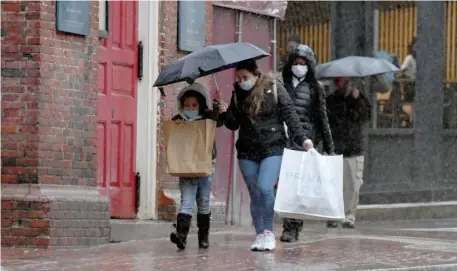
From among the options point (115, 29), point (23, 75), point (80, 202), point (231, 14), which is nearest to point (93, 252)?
point (80, 202)

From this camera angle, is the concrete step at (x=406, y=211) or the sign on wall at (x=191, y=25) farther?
the concrete step at (x=406, y=211)

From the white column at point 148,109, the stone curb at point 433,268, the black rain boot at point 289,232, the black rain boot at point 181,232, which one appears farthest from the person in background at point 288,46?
the stone curb at point 433,268

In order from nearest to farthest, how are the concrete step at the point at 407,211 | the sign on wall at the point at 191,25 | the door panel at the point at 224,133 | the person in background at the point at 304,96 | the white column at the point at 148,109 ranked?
1. the person in background at the point at 304,96
2. the white column at the point at 148,109
3. the sign on wall at the point at 191,25
4. the door panel at the point at 224,133
5. the concrete step at the point at 407,211

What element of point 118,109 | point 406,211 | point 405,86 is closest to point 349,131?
point 406,211

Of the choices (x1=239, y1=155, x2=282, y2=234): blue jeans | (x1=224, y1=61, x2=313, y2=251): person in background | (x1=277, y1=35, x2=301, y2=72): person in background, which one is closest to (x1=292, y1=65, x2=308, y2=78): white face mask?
(x1=224, y1=61, x2=313, y2=251): person in background

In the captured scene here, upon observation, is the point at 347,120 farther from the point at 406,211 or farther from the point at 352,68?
the point at 406,211

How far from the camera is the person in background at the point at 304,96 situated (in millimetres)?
14164

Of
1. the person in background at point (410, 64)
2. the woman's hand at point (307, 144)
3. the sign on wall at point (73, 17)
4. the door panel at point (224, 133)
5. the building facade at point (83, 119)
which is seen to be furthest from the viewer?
the person in background at point (410, 64)

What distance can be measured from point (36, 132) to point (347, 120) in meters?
5.21

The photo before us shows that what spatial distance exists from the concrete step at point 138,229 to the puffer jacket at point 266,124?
1.69 meters

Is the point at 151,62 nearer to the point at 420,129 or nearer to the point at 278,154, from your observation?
the point at 278,154

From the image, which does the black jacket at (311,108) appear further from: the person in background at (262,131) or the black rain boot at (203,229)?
the black rain boot at (203,229)

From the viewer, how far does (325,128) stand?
14414 mm

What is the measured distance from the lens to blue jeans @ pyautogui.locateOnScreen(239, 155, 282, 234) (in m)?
12.7
